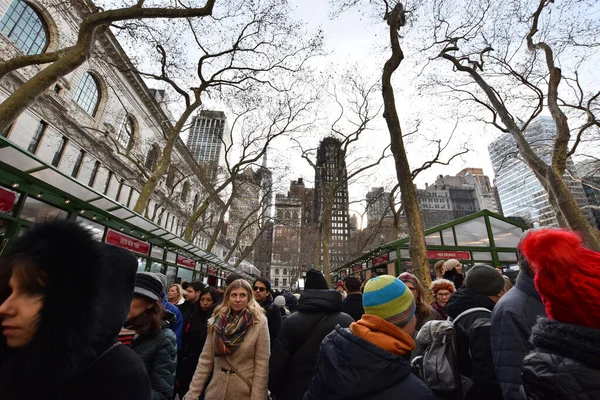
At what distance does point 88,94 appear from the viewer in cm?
2044

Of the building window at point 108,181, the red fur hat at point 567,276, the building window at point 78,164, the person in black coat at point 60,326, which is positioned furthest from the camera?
the building window at point 108,181

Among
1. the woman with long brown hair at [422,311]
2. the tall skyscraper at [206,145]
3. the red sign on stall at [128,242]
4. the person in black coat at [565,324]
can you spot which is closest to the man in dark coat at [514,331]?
the person in black coat at [565,324]

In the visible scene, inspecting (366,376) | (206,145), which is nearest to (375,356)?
(366,376)

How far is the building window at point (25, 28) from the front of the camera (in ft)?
45.7

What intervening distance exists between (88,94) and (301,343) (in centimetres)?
2594

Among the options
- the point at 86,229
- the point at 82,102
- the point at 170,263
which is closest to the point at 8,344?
the point at 86,229

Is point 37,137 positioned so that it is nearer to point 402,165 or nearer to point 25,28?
point 25,28

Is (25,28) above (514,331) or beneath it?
above

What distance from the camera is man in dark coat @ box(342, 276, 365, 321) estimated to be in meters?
4.13

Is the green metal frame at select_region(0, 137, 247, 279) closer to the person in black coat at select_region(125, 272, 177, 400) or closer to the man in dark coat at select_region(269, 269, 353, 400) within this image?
the person in black coat at select_region(125, 272, 177, 400)

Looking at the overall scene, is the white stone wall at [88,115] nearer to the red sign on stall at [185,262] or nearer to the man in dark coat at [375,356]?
the red sign on stall at [185,262]

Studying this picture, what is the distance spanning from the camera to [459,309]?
92.6 inches

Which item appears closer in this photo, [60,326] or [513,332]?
[60,326]

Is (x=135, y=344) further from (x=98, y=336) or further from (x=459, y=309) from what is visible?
(x=459, y=309)
